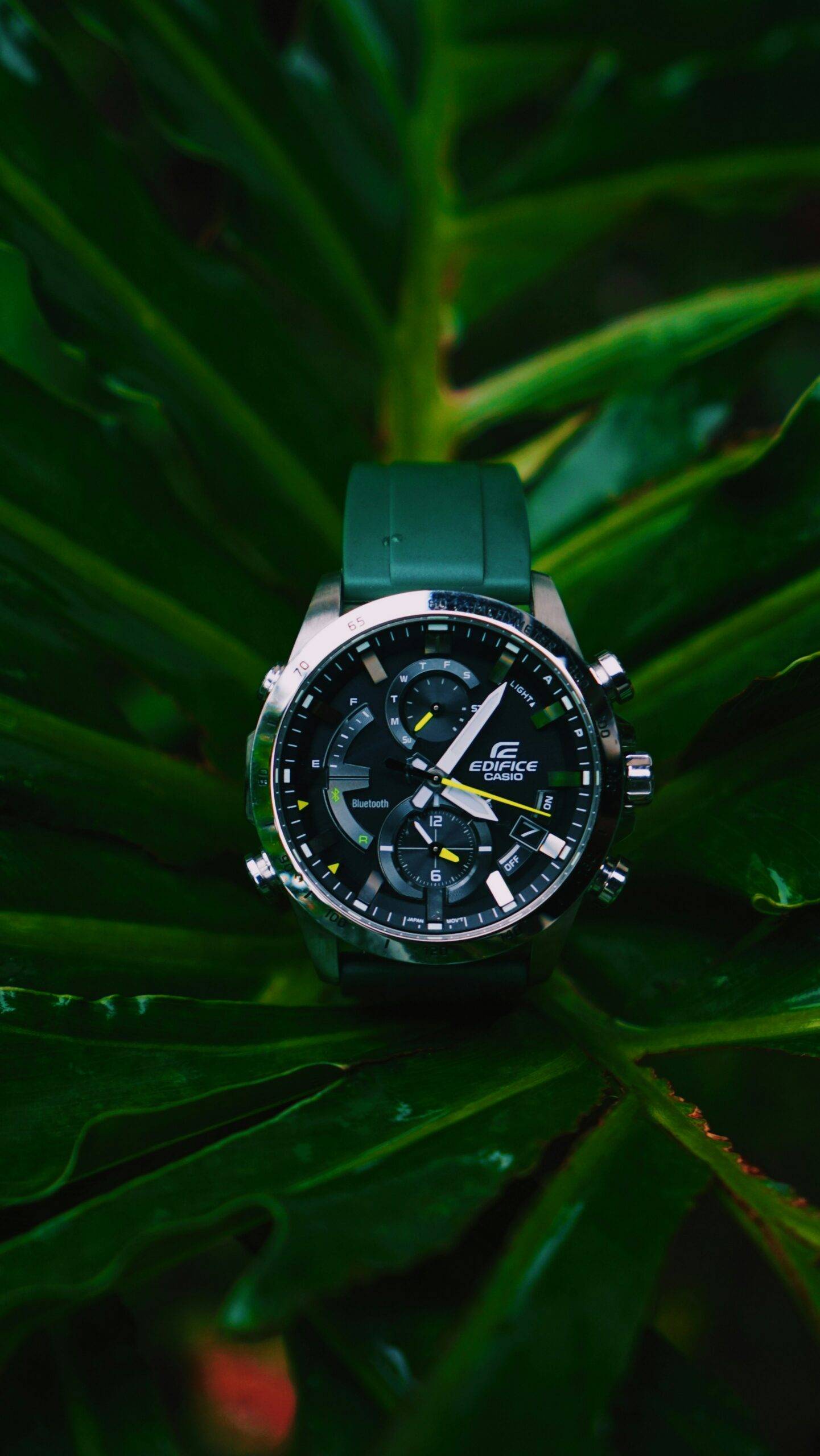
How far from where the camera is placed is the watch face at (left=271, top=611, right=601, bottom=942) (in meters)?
1.01

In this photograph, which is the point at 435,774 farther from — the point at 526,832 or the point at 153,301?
the point at 153,301

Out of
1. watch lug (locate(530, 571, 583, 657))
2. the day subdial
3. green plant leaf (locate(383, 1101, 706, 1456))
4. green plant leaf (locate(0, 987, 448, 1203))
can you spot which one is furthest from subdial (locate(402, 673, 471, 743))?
green plant leaf (locate(383, 1101, 706, 1456))

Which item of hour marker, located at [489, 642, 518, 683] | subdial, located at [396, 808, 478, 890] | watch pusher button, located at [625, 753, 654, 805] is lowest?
subdial, located at [396, 808, 478, 890]

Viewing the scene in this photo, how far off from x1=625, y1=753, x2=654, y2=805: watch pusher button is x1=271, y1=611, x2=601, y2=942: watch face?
0.07 metres

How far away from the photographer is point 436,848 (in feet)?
3.35

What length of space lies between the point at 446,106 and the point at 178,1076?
4.03 feet

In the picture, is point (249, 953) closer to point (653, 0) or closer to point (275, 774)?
point (275, 774)

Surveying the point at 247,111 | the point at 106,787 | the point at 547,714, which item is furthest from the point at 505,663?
the point at 247,111

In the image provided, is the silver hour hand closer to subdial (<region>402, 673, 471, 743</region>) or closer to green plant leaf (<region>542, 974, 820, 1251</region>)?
subdial (<region>402, 673, 471, 743</region>)

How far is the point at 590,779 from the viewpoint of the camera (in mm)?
981

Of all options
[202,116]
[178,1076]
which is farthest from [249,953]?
[202,116]

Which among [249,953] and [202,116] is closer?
[249,953]

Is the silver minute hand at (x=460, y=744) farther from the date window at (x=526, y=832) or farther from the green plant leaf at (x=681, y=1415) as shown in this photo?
the green plant leaf at (x=681, y=1415)

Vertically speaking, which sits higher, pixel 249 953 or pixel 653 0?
pixel 653 0
